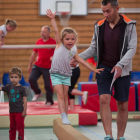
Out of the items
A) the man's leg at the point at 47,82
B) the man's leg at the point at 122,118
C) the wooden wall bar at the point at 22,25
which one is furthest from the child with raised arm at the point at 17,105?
the wooden wall bar at the point at 22,25

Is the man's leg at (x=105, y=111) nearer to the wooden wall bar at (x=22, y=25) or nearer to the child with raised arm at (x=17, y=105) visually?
the child with raised arm at (x=17, y=105)

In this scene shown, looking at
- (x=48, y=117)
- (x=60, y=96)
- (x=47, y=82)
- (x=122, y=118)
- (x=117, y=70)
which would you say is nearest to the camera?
(x=117, y=70)

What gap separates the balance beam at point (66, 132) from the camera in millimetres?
2671

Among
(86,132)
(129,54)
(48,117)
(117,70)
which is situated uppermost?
(129,54)

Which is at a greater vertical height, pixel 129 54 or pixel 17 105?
pixel 129 54

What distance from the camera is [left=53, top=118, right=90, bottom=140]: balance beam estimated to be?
267 centimetres

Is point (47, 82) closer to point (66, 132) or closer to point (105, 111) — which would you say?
point (66, 132)

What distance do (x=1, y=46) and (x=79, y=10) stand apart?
18.2ft

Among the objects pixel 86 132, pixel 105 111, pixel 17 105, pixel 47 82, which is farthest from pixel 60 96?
pixel 47 82

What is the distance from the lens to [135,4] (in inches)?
400

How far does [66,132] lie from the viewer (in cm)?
291

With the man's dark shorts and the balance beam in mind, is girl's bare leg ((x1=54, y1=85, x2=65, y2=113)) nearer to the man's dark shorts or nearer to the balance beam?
the balance beam

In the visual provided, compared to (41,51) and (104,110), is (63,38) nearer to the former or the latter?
(104,110)

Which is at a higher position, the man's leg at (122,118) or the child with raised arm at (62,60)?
the child with raised arm at (62,60)
